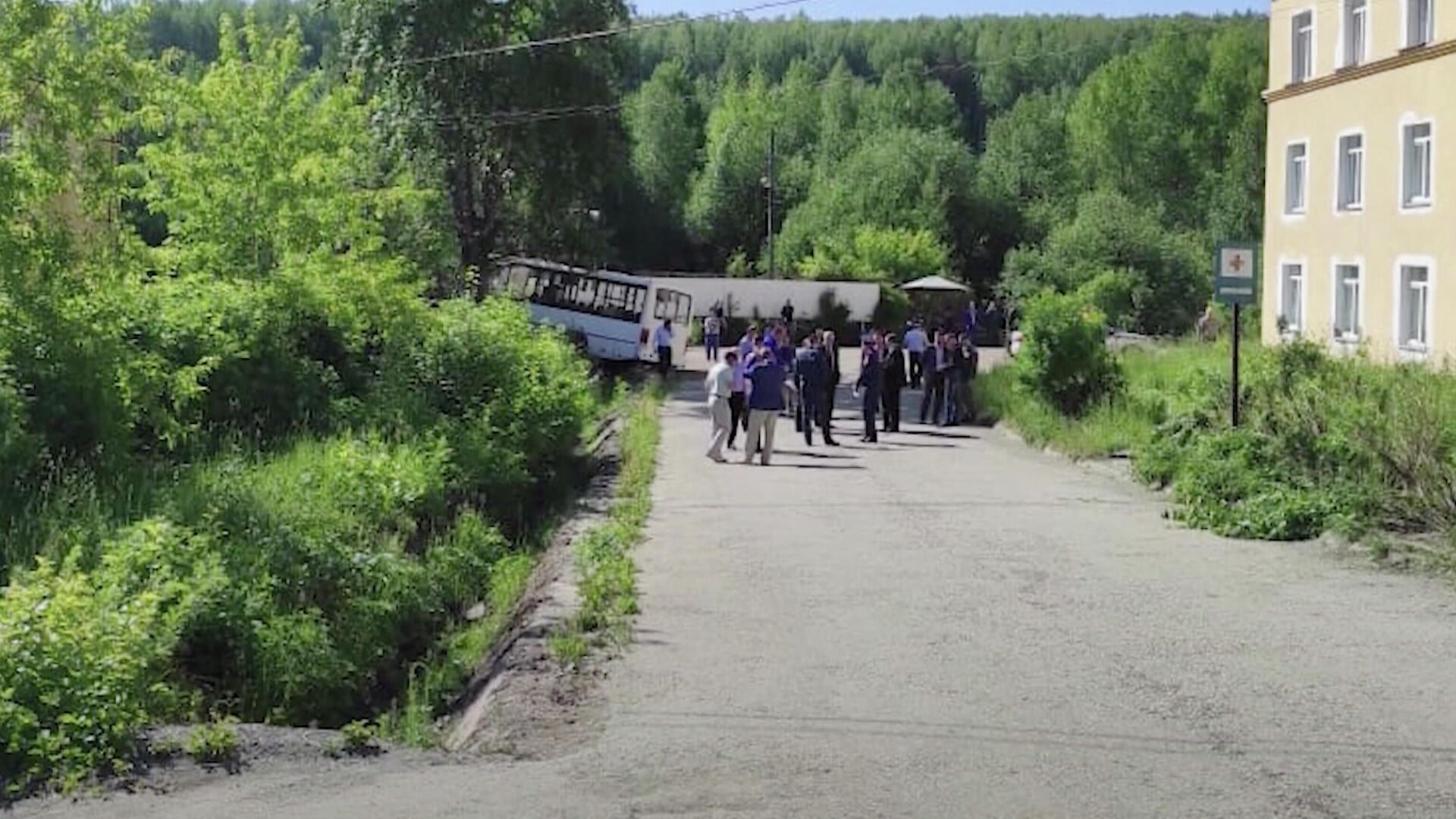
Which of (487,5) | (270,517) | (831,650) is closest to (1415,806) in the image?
(831,650)

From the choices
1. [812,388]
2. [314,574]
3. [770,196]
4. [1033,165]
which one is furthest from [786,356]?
[1033,165]

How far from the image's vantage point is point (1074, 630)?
1130cm

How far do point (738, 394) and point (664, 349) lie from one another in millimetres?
19823

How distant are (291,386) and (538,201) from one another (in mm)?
25033

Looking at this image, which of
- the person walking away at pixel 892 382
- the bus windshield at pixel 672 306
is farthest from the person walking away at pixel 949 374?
the bus windshield at pixel 672 306

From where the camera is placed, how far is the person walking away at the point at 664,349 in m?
43.3

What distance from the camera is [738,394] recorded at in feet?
78.2

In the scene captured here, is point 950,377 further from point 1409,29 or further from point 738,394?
point 1409,29

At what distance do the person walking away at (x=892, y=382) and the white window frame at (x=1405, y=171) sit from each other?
39.3 ft

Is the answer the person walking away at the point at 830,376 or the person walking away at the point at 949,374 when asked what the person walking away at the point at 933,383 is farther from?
the person walking away at the point at 830,376

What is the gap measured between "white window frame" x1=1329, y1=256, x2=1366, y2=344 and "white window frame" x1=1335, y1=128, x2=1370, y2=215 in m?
1.07

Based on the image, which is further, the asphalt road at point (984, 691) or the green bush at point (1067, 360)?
the green bush at point (1067, 360)

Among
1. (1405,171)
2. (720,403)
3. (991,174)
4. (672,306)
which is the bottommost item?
(720,403)

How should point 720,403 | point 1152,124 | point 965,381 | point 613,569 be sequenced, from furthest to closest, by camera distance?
point 1152,124 → point 965,381 → point 720,403 → point 613,569
